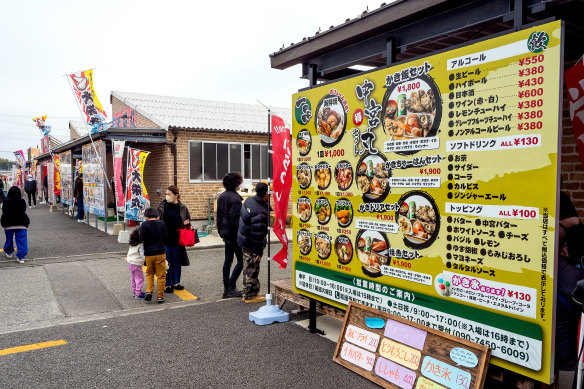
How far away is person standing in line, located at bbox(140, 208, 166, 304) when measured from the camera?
667 centimetres

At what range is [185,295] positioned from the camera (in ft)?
24.1

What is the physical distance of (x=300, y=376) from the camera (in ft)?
13.9

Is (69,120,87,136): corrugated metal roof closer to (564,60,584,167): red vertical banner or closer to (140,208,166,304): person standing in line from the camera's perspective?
(140,208,166,304): person standing in line

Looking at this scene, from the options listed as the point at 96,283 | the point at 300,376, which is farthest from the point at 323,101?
the point at 96,283

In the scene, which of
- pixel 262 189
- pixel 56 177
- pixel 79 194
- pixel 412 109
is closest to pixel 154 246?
pixel 262 189

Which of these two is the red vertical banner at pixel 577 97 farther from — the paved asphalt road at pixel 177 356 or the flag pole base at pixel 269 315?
the flag pole base at pixel 269 315

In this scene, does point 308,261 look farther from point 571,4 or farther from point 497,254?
point 571,4

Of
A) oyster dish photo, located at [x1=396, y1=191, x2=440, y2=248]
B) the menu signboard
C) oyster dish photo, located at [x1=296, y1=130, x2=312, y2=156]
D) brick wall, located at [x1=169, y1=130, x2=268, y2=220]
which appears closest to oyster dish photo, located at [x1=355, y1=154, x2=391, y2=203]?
oyster dish photo, located at [x1=396, y1=191, x2=440, y2=248]

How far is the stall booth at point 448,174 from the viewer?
304cm

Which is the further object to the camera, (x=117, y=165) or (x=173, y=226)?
(x=117, y=165)

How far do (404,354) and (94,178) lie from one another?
13.2 m

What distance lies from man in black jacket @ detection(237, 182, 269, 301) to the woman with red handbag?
3.83 ft

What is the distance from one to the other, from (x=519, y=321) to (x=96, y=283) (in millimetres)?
7376

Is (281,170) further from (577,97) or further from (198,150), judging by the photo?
(198,150)
